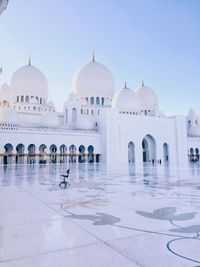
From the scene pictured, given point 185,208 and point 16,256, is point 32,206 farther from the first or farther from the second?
point 185,208

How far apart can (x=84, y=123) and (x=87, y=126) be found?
0.48 m

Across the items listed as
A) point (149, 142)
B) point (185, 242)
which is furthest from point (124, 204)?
point (149, 142)

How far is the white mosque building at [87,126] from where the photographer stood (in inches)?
884

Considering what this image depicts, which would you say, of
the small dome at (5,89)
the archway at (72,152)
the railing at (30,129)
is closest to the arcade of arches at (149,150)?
the railing at (30,129)

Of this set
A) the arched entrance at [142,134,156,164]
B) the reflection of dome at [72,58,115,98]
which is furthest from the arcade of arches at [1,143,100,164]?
the reflection of dome at [72,58,115,98]

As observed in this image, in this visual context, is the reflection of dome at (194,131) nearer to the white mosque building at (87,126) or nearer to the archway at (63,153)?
the white mosque building at (87,126)

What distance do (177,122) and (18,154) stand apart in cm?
1941

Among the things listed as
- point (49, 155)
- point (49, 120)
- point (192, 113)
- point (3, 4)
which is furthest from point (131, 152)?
point (3, 4)

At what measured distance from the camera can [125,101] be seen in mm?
29812

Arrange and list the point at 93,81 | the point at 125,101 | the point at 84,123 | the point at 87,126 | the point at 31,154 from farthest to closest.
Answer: the point at 125,101 < the point at 93,81 < the point at 87,126 < the point at 84,123 < the point at 31,154

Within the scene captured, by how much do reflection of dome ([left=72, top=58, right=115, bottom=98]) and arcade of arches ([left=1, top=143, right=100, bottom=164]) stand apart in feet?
26.8

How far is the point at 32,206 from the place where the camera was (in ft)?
10.3

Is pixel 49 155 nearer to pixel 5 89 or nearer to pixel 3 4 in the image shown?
pixel 5 89

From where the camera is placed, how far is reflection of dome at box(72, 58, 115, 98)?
97.3ft
